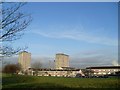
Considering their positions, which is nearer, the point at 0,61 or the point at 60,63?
the point at 0,61

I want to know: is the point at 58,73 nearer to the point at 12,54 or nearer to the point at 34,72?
the point at 34,72

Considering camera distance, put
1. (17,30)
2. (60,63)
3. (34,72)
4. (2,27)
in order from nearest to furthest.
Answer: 1. (2,27)
2. (17,30)
3. (34,72)
4. (60,63)

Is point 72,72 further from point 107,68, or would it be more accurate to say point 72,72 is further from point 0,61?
point 0,61

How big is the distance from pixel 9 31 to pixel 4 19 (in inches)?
19.8

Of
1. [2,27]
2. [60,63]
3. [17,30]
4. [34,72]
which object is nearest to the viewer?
[2,27]

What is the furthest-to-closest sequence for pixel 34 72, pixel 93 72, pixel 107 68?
pixel 107 68, pixel 93 72, pixel 34 72

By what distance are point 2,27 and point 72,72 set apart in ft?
400

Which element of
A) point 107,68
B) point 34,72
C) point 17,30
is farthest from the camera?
point 107,68

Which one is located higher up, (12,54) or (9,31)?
(9,31)

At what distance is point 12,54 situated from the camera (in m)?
11.2

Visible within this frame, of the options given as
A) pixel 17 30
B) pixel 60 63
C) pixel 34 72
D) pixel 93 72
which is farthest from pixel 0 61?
pixel 60 63

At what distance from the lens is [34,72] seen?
112 metres

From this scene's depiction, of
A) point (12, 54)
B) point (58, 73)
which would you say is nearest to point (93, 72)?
point (58, 73)

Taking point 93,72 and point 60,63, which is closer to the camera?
point 93,72
